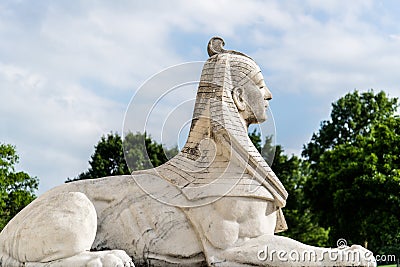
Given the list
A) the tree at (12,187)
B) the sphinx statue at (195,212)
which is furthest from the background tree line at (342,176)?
the sphinx statue at (195,212)

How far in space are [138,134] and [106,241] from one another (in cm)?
127

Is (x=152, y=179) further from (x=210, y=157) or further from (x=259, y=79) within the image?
(x=259, y=79)

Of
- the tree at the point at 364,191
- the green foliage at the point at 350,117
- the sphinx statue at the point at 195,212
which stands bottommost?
the sphinx statue at the point at 195,212

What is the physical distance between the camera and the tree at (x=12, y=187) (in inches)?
1135

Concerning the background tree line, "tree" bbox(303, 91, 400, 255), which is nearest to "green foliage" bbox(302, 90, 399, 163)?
the background tree line

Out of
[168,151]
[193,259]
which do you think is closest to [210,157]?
[168,151]

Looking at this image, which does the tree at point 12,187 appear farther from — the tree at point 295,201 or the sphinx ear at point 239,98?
the sphinx ear at point 239,98

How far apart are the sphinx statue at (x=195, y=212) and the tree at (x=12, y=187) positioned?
2263cm

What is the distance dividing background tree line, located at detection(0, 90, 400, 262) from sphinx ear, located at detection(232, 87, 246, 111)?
11462 millimetres

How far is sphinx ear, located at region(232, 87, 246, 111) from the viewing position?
6.74m

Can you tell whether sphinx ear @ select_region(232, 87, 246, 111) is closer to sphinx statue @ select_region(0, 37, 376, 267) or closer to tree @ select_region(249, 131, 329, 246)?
sphinx statue @ select_region(0, 37, 376, 267)

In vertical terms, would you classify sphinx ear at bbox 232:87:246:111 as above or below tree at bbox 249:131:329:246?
below

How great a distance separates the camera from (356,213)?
24781 mm

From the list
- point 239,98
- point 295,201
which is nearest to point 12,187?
point 295,201
